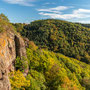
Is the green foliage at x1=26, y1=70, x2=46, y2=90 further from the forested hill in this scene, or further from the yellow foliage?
the forested hill

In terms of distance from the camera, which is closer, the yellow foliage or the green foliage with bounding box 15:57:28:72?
the yellow foliage

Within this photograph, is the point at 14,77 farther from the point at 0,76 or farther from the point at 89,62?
the point at 89,62

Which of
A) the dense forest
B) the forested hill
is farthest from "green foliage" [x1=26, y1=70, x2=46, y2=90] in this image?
the forested hill

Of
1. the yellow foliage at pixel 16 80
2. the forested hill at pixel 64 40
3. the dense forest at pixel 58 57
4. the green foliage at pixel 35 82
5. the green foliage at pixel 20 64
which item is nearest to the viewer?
the yellow foliage at pixel 16 80

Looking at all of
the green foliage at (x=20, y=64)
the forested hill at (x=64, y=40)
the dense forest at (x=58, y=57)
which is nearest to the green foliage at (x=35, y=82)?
the dense forest at (x=58, y=57)

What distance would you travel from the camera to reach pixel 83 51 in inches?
5517

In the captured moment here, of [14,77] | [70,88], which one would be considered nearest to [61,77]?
[70,88]

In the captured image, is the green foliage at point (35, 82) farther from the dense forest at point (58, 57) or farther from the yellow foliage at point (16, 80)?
the yellow foliage at point (16, 80)

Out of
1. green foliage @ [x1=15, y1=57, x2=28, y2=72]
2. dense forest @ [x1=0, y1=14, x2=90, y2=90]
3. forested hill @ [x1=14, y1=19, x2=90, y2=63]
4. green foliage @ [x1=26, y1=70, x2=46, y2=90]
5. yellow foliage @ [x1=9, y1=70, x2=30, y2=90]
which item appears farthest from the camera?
forested hill @ [x1=14, y1=19, x2=90, y2=63]

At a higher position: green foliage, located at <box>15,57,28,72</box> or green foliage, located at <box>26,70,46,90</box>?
green foliage, located at <box>15,57,28,72</box>

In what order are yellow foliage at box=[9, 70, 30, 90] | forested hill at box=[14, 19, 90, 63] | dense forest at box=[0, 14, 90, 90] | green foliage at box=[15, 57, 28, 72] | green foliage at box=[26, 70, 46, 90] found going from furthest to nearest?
forested hill at box=[14, 19, 90, 63]
dense forest at box=[0, 14, 90, 90]
green foliage at box=[26, 70, 46, 90]
green foliage at box=[15, 57, 28, 72]
yellow foliage at box=[9, 70, 30, 90]

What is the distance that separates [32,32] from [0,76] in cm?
15759

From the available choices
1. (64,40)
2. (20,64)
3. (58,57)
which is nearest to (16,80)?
(20,64)

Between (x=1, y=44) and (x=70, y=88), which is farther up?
(x=1, y=44)
